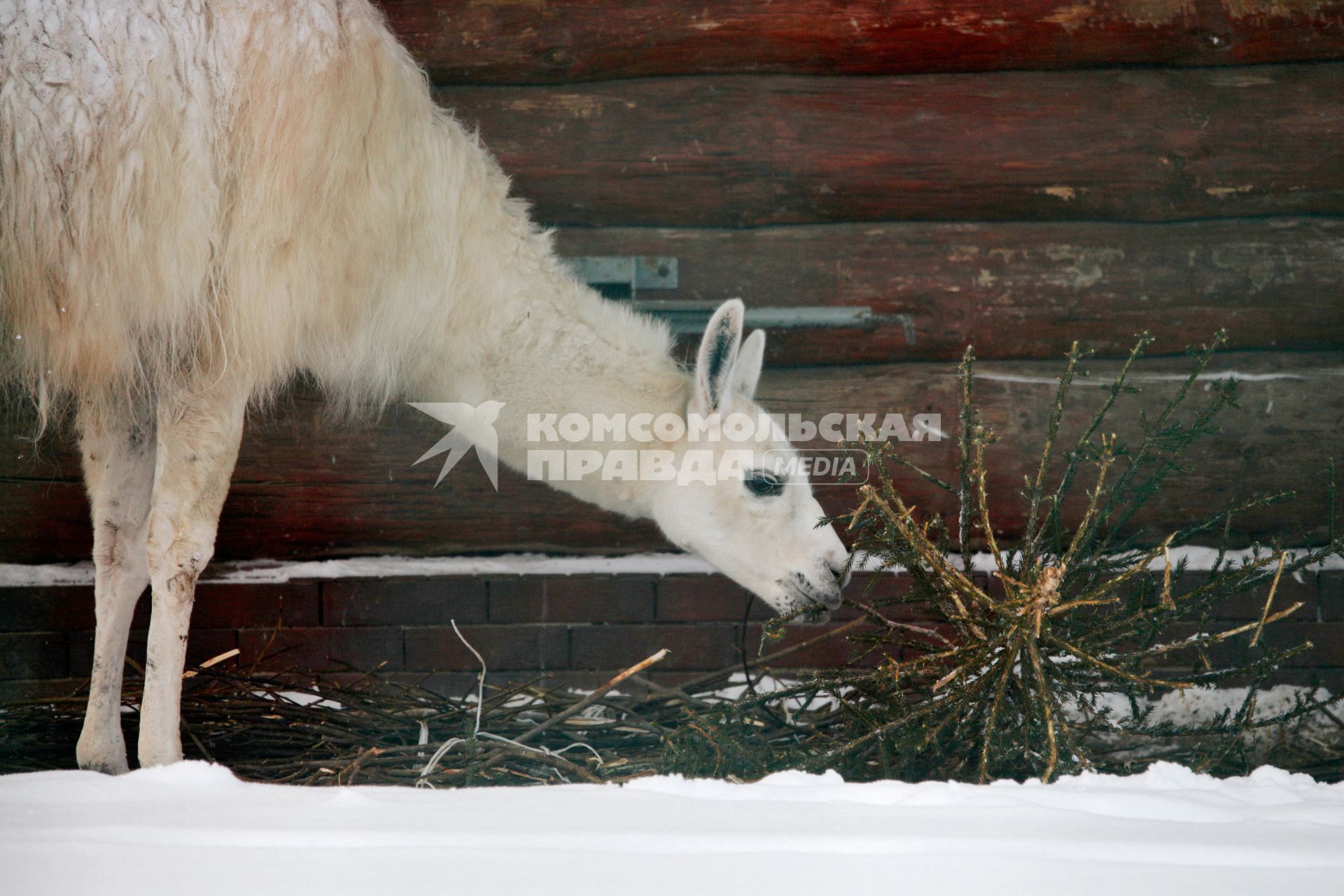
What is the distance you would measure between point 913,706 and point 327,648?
2.32 metres

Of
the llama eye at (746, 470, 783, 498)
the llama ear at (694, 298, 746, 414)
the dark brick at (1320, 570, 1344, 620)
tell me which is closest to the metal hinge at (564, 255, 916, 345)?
the llama ear at (694, 298, 746, 414)

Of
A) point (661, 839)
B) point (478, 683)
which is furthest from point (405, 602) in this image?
point (661, 839)

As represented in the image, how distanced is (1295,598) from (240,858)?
3.74 m

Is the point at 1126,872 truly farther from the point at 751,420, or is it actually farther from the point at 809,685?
the point at 751,420

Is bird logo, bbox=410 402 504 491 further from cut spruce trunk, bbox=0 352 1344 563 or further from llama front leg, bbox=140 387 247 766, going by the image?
llama front leg, bbox=140 387 247 766

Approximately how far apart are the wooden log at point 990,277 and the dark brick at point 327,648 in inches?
63.7

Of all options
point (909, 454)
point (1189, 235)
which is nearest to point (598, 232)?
point (909, 454)

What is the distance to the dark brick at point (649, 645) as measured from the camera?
4191mm

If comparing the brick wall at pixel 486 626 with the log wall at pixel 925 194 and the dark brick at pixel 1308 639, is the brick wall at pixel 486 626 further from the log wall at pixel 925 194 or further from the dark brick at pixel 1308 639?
the log wall at pixel 925 194

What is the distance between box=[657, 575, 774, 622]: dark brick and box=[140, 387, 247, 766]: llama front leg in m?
1.73

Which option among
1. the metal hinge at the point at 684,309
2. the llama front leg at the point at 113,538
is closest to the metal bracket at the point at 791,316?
the metal hinge at the point at 684,309

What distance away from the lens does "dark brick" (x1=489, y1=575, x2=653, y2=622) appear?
13.7 feet

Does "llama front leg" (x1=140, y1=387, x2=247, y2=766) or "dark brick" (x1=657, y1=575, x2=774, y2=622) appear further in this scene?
"dark brick" (x1=657, y1=575, x2=774, y2=622)

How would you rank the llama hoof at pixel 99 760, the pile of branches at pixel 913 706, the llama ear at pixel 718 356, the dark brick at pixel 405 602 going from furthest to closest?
the dark brick at pixel 405 602 < the llama ear at pixel 718 356 < the llama hoof at pixel 99 760 < the pile of branches at pixel 913 706
